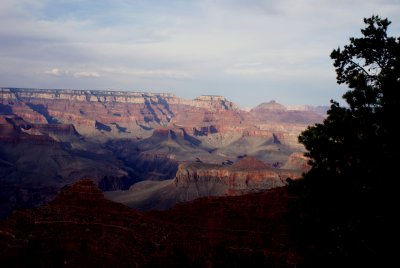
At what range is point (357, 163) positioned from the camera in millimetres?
21172

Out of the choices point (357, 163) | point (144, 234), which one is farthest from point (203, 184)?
point (357, 163)

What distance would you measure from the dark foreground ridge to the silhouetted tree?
86.2 feet

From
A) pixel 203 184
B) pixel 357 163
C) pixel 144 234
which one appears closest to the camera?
pixel 357 163

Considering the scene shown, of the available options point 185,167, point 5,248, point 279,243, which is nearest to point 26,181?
point 185,167

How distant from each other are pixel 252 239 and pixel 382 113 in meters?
37.0

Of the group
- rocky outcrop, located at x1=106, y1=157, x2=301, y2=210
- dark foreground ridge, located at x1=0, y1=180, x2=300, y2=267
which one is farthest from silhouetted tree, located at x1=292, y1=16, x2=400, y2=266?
rocky outcrop, located at x1=106, y1=157, x2=301, y2=210

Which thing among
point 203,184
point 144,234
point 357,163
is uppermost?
point 357,163

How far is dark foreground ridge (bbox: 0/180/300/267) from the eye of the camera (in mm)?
52375

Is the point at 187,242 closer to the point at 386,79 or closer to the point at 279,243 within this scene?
the point at 279,243

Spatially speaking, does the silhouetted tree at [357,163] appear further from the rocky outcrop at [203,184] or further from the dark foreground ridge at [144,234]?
Result: the rocky outcrop at [203,184]

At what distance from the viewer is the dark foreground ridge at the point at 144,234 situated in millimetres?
52375

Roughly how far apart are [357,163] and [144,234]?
4064 centimetres

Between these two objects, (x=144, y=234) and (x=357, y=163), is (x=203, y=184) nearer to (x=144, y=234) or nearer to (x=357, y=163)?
(x=144, y=234)

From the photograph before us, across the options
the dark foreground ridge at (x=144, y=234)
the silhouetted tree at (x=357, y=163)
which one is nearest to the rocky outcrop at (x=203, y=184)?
the dark foreground ridge at (x=144, y=234)
